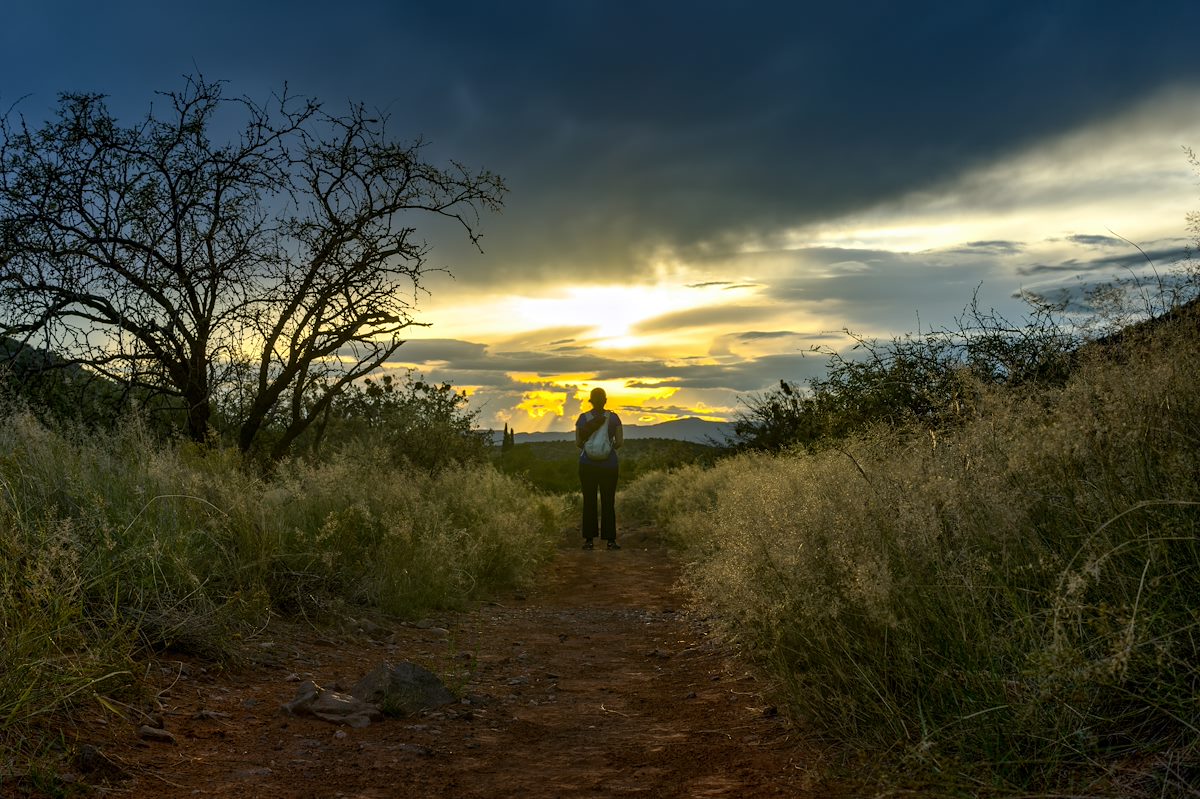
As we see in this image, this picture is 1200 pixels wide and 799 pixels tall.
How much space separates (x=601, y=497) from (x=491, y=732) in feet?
33.1

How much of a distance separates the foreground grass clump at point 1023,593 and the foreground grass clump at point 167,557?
11.6 ft

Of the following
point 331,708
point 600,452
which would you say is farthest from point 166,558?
point 600,452

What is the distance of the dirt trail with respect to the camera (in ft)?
12.8

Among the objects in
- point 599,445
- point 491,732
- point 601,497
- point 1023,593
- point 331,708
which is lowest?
point 491,732

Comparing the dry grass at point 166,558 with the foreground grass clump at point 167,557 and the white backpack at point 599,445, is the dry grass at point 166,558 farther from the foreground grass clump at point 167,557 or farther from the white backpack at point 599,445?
the white backpack at point 599,445

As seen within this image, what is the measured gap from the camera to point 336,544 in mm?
8328

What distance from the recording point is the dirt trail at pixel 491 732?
390cm

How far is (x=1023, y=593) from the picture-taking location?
3939 millimetres

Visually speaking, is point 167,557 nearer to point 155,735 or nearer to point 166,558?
point 166,558

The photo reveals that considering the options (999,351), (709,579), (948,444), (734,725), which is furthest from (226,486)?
(999,351)

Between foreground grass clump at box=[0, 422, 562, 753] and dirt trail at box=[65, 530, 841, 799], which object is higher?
foreground grass clump at box=[0, 422, 562, 753]

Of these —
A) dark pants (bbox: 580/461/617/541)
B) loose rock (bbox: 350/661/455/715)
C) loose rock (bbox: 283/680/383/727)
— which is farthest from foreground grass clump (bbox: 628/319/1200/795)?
dark pants (bbox: 580/461/617/541)

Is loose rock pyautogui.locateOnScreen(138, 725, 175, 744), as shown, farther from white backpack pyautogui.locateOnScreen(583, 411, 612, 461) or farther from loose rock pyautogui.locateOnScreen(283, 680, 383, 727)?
white backpack pyautogui.locateOnScreen(583, 411, 612, 461)

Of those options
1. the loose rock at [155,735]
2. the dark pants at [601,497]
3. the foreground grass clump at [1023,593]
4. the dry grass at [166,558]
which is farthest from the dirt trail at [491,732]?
the dark pants at [601,497]
